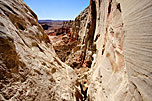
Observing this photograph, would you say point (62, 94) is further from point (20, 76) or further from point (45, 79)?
point (20, 76)

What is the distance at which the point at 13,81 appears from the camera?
4.18 ft

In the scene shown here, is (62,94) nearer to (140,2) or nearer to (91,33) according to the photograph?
(140,2)

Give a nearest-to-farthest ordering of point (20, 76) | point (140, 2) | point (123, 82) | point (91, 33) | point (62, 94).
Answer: point (140, 2), point (20, 76), point (123, 82), point (62, 94), point (91, 33)

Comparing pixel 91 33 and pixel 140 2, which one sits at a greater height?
pixel 140 2

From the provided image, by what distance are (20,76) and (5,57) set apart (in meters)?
0.40

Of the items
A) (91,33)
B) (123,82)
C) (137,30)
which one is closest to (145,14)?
(137,30)

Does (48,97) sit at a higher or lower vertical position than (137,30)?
lower

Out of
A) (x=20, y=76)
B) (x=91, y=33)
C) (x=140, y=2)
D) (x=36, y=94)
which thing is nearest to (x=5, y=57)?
(x=20, y=76)

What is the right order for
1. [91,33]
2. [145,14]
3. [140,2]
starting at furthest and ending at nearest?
[91,33]
[140,2]
[145,14]

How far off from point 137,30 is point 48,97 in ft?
6.77

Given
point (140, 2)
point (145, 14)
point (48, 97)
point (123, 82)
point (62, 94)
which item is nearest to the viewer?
point (145, 14)

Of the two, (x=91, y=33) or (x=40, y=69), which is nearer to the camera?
(x=40, y=69)

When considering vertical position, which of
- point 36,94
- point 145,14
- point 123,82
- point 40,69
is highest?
point 145,14

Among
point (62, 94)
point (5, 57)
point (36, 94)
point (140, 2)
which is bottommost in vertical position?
point (62, 94)
